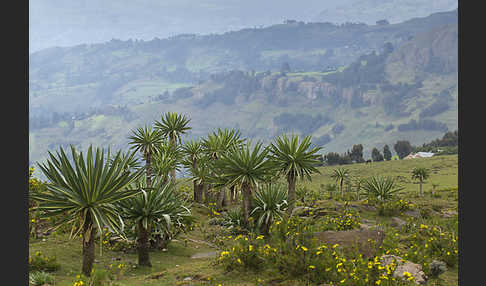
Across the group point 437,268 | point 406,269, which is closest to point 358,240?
point 406,269

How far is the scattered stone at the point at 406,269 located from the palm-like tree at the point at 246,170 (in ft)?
31.0

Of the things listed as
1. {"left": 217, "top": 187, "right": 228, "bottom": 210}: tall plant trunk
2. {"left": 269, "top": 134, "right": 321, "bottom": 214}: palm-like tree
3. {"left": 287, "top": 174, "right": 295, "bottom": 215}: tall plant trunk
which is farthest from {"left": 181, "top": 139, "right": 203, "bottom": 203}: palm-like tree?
{"left": 287, "top": 174, "right": 295, "bottom": 215}: tall plant trunk

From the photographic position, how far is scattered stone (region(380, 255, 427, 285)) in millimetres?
9523

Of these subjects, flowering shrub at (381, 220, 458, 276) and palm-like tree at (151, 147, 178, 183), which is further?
palm-like tree at (151, 147, 178, 183)

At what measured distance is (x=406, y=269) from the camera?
390 inches

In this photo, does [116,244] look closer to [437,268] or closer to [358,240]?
[358,240]

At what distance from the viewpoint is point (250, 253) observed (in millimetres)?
10891

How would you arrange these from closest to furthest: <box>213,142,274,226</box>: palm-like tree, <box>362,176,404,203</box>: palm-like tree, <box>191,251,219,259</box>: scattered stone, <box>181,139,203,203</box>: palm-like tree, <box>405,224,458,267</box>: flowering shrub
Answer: <box>405,224,458,267</box>: flowering shrub < <box>191,251,219,259</box>: scattered stone < <box>213,142,274,226</box>: palm-like tree < <box>362,176,404,203</box>: palm-like tree < <box>181,139,203,203</box>: palm-like tree

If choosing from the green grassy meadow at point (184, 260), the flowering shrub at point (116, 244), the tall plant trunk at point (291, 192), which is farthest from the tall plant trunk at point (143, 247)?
the tall plant trunk at point (291, 192)

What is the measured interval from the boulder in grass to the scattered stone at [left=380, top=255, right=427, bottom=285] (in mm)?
881

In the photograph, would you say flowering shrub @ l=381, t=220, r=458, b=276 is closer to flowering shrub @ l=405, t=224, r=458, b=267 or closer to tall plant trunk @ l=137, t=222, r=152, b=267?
flowering shrub @ l=405, t=224, r=458, b=267

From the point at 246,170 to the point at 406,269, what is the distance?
34.3 feet

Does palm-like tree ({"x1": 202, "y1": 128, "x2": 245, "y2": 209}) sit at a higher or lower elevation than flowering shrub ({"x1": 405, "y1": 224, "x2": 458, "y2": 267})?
higher
